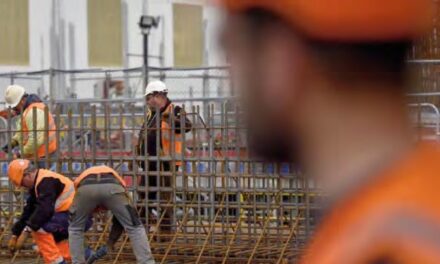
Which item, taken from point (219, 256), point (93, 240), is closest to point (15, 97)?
point (93, 240)

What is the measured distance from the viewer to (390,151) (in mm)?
1333

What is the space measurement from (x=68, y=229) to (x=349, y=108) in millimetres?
8529

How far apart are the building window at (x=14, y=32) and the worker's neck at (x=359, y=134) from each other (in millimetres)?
25754

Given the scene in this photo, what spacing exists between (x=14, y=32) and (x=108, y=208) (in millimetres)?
18198

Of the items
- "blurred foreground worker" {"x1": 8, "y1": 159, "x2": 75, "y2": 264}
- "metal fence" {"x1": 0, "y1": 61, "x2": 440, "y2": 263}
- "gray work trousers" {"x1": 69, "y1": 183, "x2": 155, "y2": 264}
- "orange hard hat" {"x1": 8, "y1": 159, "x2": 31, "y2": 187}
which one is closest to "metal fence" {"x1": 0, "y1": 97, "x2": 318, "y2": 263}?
"metal fence" {"x1": 0, "y1": 61, "x2": 440, "y2": 263}

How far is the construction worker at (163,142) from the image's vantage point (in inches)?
422

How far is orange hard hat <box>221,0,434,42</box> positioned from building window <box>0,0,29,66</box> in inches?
1016

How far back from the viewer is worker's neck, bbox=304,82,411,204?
1329 millimetres

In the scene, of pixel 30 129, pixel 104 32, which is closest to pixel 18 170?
pixel 30 129

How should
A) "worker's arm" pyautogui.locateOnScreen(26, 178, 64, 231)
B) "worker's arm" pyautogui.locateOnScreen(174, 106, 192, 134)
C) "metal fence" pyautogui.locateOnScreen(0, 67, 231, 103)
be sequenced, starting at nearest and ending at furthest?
"worker's arm" pyautogui.locateOnScreen(26, 178, 64, 231)
"worker's arm" pyautogui.locateOnScreen(174, 106, 192, 134)
"metal fence" pyautogui.locateOnScreen(0, 67, 231, 103)

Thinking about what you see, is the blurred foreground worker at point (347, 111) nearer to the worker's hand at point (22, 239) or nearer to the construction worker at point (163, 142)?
the worker's hand at point (22, 239)

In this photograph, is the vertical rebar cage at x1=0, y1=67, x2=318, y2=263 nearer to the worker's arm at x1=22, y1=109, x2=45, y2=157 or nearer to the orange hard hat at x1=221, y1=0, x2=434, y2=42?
the worker's arm at x1=22, y1=109, x2=45, y2=157

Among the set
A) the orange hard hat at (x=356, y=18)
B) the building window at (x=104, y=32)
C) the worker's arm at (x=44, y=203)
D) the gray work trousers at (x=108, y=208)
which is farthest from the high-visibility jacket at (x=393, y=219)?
the building window at (x=104, y=32)

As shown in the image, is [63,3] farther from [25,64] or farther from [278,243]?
[278,243]
